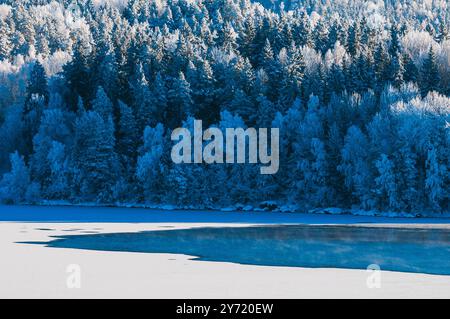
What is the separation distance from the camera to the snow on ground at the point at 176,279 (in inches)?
899

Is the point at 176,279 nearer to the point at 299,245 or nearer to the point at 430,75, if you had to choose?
the point at 299,245

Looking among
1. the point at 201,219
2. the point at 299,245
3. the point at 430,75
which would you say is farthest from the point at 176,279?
the point at 430,75

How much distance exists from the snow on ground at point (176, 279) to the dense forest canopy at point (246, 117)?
46553 millimetres

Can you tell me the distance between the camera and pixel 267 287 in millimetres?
24016

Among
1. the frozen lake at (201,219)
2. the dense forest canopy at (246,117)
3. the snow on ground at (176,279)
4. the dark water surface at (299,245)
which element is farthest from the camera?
the dense forest canopy at (246,117)

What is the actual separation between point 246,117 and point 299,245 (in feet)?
201

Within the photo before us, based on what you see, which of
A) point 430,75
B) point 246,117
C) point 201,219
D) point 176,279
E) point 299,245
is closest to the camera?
point 176,279

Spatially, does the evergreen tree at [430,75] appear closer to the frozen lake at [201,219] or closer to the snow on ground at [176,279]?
the frozen lake at [201,219]

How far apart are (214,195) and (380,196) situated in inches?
900

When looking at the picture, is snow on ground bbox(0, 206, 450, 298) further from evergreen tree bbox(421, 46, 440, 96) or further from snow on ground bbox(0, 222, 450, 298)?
evergreen tree bbox(421, 46, 440, 96)

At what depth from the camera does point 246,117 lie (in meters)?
98.7


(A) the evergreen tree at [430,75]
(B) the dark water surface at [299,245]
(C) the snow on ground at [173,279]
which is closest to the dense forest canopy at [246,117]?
(A) the evergreen tree at [430,75]

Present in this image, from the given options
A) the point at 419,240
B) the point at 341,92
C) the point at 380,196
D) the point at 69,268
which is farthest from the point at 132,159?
the point at 69,268

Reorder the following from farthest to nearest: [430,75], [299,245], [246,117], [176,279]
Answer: [246,117], [430,75], [299,245], [176,279]
